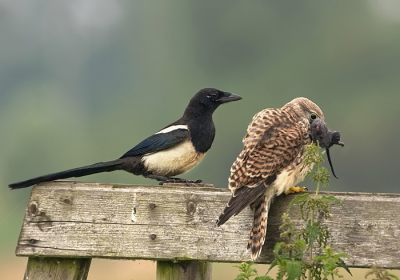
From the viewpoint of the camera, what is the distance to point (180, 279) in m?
3.78

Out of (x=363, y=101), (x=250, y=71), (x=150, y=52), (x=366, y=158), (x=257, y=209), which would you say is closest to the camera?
(x=257, y=209)

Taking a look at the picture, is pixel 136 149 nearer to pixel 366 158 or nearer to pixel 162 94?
pixel 366 158

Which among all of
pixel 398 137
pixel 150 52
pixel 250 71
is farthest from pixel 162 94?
pixel 398 137

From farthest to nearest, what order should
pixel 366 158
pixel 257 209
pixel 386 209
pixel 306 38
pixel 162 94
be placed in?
pixel 306 38 < pixel 162 94 < pixel 366 158 < pixel 257 209 < pixel 386 209

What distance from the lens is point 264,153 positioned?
4.22 m

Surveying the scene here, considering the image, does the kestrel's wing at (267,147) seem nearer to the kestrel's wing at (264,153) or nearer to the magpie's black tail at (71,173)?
the kestrel's wing at (264,153)

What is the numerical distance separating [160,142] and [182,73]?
166ft

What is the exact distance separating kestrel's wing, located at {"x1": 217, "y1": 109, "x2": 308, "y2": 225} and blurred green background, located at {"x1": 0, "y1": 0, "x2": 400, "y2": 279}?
30081 millimetres

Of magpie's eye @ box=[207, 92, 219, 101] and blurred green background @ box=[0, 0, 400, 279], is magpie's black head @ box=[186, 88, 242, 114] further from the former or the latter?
blurred green background @ box=[0, 0, 400, 279]

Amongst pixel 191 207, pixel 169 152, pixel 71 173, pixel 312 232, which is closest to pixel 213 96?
pixel 169 152

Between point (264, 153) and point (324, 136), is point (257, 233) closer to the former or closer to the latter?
point (264, 153)

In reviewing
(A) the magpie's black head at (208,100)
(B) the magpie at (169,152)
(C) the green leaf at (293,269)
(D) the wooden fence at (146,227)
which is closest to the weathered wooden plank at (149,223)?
(D) the wooden fence at (146,227)

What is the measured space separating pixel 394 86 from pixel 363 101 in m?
3.23

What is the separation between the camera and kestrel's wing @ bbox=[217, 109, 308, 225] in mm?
3930
